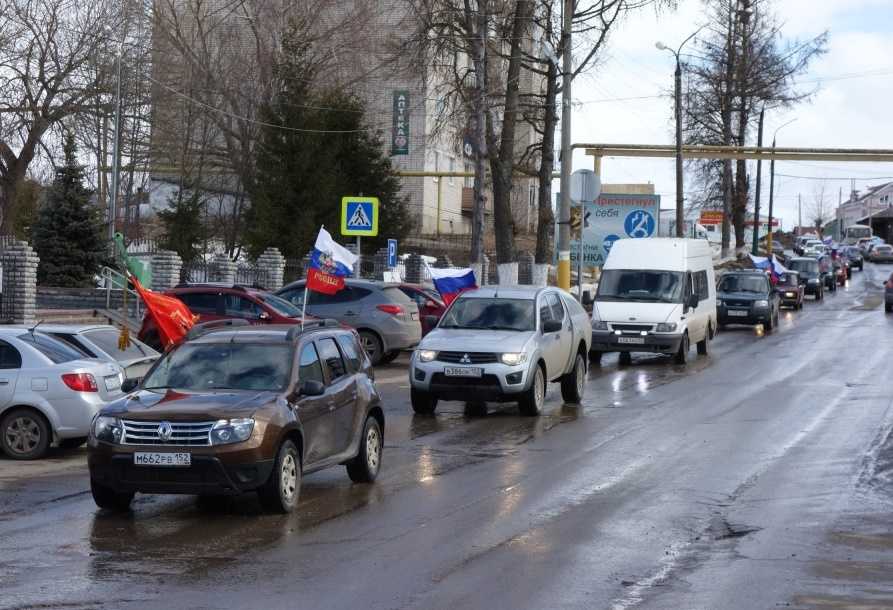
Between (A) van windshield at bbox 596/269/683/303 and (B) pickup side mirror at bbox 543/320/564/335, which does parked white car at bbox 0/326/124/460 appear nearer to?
(B) pickup side mirror at bbox 543/320/564/335

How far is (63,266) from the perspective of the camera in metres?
37.3

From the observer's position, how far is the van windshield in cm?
2834

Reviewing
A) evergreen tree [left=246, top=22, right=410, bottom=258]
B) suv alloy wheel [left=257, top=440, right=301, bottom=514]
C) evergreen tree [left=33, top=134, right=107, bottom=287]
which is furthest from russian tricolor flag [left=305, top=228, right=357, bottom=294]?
evergreen tree [left=246, top=22, right=410, bottom=258]

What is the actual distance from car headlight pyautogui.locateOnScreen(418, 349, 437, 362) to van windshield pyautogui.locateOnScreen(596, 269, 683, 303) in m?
10.4

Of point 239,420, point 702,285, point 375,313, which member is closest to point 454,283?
point 702,285

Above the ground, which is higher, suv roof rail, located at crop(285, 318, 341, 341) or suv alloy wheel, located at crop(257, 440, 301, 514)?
suv roof rail, located at crop(285, 318, 341, 341)

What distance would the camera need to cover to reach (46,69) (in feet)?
145

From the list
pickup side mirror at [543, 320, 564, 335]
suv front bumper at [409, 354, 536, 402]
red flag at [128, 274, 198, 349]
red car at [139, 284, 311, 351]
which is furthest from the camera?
red car at [139, 284, 311, 351]

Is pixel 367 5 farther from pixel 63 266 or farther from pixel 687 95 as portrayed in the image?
pixel 63 266

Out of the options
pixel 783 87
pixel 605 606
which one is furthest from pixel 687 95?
pixel 605 606

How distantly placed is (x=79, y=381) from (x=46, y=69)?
3208 centimetres

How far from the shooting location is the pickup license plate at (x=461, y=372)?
59.4 ft

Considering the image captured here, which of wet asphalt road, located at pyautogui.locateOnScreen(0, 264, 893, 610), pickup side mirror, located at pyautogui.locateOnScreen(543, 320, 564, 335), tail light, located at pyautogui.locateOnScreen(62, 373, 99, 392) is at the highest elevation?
pickup side mirror, located at pyautogui.locateOnScreen(543, 320, 564, 335)

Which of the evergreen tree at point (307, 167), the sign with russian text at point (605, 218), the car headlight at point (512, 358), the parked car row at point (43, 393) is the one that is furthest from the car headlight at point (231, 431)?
the evergreen tree at point (307, 167)
